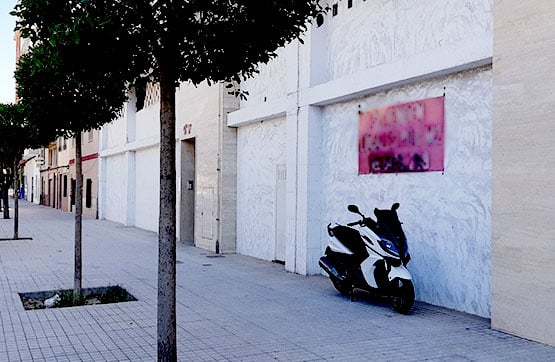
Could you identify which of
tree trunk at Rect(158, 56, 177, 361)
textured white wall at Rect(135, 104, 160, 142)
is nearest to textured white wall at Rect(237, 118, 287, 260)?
textured white wall at Rect(135, 104, 160, 142)

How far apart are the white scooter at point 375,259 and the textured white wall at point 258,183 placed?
3.97 m

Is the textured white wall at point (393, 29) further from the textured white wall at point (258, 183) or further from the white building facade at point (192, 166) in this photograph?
the white building facade at point (192, 166)

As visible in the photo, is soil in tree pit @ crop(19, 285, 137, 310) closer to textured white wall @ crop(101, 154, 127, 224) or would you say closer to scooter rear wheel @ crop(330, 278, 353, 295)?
scooter rear wheel @ crop(330, 278, 353, 295)

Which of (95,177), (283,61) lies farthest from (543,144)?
(95,177)

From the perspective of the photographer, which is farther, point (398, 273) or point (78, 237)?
point (78, 237)

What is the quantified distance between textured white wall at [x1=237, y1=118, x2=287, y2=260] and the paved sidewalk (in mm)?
1866

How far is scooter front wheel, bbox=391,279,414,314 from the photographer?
7.38 meters

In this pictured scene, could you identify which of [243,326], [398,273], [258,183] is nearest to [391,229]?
[398,273]

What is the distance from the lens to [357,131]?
383 inches

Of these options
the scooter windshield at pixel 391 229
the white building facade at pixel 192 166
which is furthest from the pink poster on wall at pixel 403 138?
the white building facade at pixel 192 166

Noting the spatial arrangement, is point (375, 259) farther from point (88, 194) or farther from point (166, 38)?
point (88, 194)

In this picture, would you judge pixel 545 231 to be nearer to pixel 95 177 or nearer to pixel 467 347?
pixel 467 347

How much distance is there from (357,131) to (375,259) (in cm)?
269

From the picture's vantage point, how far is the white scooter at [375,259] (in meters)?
7.46
